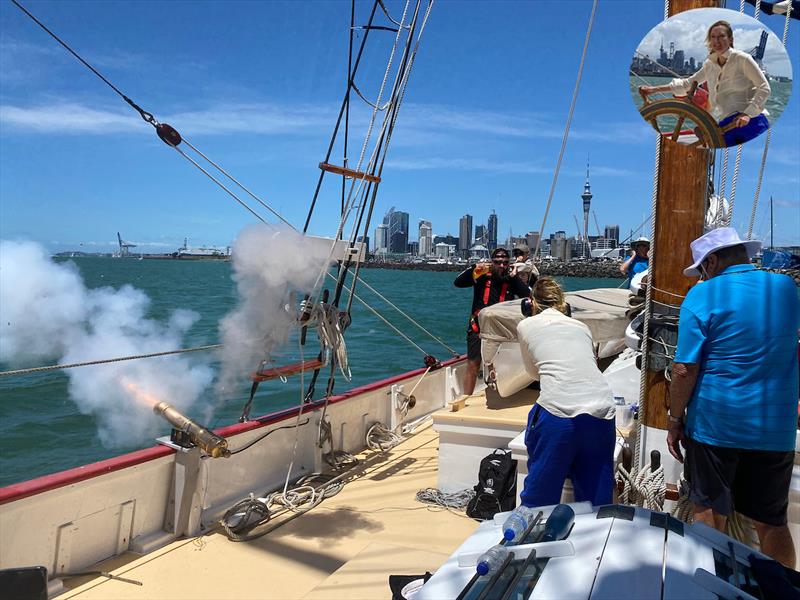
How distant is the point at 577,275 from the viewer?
9838 centimetres

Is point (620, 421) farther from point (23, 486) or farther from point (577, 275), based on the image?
point (577, 275)

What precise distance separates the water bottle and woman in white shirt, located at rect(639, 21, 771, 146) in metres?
2.02

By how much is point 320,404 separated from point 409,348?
16.0 metres

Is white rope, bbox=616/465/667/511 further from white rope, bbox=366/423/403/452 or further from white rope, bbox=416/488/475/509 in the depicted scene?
white rope, bbox=366/423/403/452

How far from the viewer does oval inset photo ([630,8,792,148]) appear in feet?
8.91

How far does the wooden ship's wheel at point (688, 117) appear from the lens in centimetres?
278

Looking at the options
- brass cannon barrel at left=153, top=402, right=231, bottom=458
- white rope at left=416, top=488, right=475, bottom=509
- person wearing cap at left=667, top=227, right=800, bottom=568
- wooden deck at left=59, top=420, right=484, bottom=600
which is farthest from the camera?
white rope at left=416, top=488, right=475, bottom=509

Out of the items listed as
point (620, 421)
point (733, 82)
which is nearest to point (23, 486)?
point (620, 421)

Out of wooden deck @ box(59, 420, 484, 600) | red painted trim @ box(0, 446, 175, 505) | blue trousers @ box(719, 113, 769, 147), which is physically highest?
blue trousers @ box(719, 113, 769, 147)

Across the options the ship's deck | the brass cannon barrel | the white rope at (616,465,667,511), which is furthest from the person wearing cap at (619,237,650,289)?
the brass cannon barrel

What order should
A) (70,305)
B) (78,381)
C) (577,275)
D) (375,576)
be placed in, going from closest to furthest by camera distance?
(375,576)
(78,381)
(70,305)
(577,275)

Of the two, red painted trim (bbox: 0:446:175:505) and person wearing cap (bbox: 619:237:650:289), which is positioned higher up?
person wearing cap (bbox: 619:237:650:289)

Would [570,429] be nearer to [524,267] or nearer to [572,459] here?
[572,459]

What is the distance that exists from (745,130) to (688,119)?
291 mm
